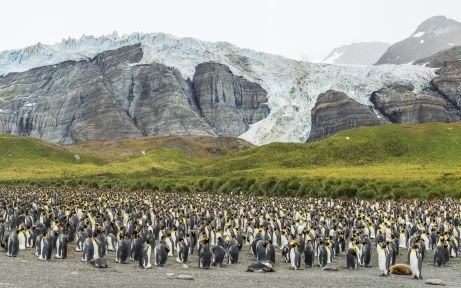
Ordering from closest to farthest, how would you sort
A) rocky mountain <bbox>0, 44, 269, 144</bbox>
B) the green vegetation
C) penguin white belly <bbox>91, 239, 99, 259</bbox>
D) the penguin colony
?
the penguin colony
penguin white belly <bbox>91, 239, 99, 259</bbox>
the green vegetation
rocky mountain <bbox>0, 44, 269, 144</bbox>

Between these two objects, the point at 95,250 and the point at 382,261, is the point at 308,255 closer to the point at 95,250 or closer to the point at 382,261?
the point at 382,261

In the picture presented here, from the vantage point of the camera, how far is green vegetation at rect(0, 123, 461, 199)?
5731 cm

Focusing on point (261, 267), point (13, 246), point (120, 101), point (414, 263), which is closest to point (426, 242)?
point (414, 263)

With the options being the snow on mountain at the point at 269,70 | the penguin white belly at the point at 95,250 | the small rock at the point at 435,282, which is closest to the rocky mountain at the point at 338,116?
the snow on mountain at the point at 269,70

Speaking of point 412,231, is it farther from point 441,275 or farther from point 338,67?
point 338,67

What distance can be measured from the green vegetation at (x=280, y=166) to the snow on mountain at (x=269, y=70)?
41342mm

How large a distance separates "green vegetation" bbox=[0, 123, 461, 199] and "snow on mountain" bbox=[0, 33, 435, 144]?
41342 millimetres

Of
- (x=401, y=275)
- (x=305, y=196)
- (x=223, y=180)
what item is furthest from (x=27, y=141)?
(x=401, y=275)

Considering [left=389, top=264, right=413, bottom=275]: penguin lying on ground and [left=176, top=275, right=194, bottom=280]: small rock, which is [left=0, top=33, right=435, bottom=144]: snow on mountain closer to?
[left=389, top=264, right=413, bottom=275]: penguin lying on ground

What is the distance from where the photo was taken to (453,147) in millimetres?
87312

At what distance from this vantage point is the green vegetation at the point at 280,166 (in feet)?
188

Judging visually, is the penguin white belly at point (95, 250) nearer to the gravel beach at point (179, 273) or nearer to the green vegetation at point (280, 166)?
the gravel beach at point (179, 273)

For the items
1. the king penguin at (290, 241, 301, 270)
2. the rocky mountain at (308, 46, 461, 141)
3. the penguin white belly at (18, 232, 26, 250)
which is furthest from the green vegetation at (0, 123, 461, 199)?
the rocky mountain at (308, 46, 461, 141)

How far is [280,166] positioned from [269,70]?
4427 inches
